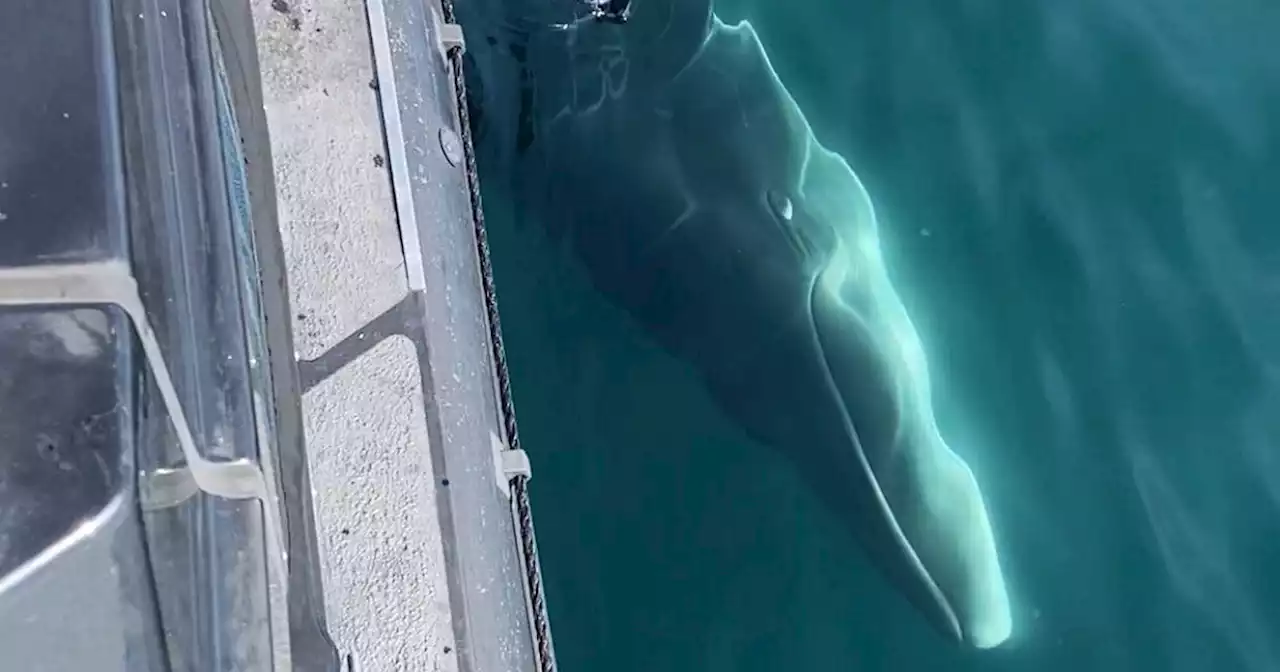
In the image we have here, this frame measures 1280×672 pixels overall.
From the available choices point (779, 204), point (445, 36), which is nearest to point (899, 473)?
point (779, 204)

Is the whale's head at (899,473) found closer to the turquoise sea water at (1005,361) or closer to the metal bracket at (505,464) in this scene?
the turquoise sea water at (1005,361)

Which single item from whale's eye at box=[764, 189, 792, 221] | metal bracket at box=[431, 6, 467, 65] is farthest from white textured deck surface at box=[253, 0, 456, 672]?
whale's eye at box=[764, 189, 792, 221]

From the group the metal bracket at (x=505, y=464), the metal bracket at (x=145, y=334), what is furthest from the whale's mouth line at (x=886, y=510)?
the metal bracket at (x=145, y=334)

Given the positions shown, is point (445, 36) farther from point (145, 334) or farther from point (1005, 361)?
point (145, 334)

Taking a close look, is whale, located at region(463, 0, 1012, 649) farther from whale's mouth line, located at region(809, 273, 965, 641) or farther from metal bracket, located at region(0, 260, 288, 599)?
metal bracket, located at region(0, 260, 288, 599)

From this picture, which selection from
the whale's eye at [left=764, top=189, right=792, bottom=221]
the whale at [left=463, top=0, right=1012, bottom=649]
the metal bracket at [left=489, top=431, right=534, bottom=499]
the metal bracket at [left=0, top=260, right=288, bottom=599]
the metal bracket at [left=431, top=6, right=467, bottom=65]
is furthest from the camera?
the whale's eye at [left=764, top=189, right=792, bottom=221]

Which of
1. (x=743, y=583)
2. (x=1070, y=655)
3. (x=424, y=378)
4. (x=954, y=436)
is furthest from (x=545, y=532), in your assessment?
(x=1070, y=655)

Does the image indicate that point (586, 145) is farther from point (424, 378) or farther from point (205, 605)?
point (205, 605)
